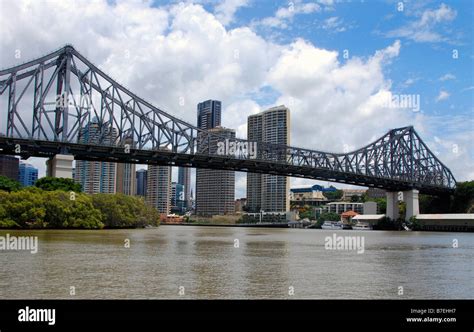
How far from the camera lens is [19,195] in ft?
191

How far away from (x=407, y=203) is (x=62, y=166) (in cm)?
7272

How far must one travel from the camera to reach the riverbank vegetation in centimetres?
5672

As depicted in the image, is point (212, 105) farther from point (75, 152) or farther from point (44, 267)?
point (44, 267)

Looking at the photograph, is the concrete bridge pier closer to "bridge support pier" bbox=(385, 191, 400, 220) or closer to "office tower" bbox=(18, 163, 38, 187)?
"bridge support pier" bbox=(385, 191, 400, 220)

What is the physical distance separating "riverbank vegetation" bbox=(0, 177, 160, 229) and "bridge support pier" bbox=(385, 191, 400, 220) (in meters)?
59.6

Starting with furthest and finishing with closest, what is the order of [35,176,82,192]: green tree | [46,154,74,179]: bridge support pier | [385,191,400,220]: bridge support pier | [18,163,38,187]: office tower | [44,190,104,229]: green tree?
1. [18,163,38,187]: office tower
2. [385,191,400,220]: bridge support pier
3. [46,154,74,179]: bridge support pier
4. [35,176,82,192]: green tree
5. [44,190,104,229]: green tree

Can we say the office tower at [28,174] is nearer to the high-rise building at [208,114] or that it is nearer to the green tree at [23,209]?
the high-rise building at [208,114]

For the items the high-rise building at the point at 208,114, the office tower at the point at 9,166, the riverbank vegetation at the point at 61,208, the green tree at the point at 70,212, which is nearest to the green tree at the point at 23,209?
the riverbank vegetation at the point at 61,208

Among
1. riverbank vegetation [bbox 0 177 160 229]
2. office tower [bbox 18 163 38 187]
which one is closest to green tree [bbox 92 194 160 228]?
riverbank vegetation [bbox 0 177 160 229]

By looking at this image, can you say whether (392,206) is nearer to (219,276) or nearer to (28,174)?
(219,276)

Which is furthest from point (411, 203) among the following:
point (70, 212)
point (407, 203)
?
point (70, 212)
